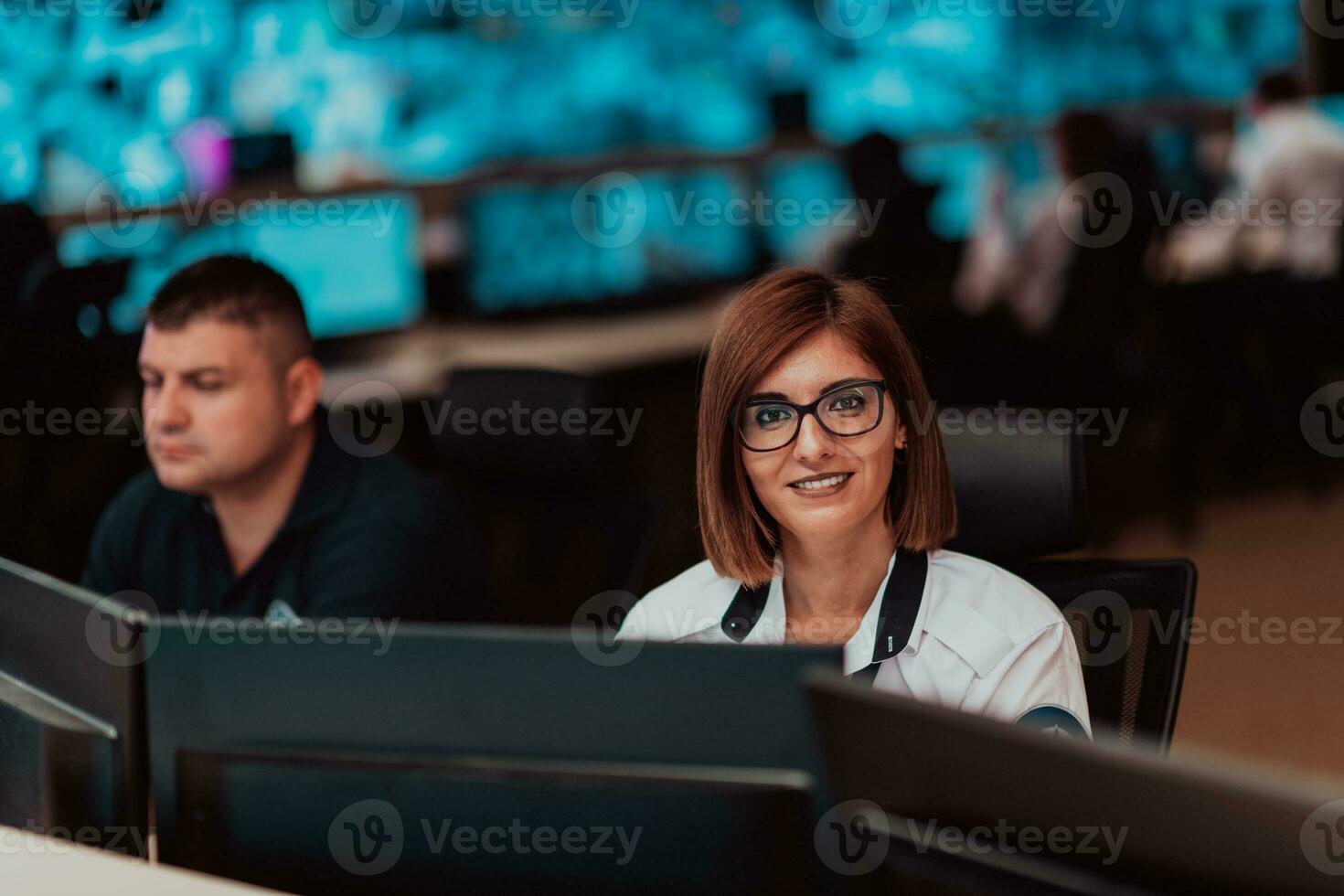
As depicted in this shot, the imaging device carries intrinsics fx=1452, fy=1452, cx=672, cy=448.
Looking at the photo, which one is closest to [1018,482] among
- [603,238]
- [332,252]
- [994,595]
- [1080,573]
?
[1080,573]

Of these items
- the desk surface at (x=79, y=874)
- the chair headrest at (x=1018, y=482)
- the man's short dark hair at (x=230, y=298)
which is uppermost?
the man's short dark hair at (x=230, y=298)

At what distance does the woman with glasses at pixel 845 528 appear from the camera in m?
1.54

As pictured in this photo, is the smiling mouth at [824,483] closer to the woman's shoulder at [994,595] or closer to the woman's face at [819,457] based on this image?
the woman's face at [819,457]

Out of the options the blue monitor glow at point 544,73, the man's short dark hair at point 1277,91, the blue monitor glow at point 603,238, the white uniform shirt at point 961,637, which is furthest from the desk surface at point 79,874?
the man's short dark hair at point 1277,91

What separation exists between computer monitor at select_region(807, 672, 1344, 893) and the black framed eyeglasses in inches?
28.7

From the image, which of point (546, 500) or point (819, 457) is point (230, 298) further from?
point (819, 457)

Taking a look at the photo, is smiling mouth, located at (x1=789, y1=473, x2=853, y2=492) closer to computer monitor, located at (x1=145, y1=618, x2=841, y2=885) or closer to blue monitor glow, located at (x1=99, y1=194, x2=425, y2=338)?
computer monitor, located at (x1=145, y1=618, x2=841, y2=885)

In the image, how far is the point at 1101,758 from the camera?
0.76 meters

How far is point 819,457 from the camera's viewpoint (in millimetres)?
1601

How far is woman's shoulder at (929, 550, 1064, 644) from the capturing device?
1.54 meters

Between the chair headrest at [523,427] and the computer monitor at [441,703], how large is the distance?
1221 millimetres

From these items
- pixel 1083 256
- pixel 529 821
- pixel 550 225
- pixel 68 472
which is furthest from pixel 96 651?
pixel 550 225

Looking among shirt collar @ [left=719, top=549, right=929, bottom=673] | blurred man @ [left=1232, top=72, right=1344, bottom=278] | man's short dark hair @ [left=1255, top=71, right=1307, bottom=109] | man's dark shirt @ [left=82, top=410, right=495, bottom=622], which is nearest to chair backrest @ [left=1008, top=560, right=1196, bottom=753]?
shirt collar @ [left=719, top=549, right=929, bottom=673]

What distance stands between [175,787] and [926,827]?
23.0 inches
